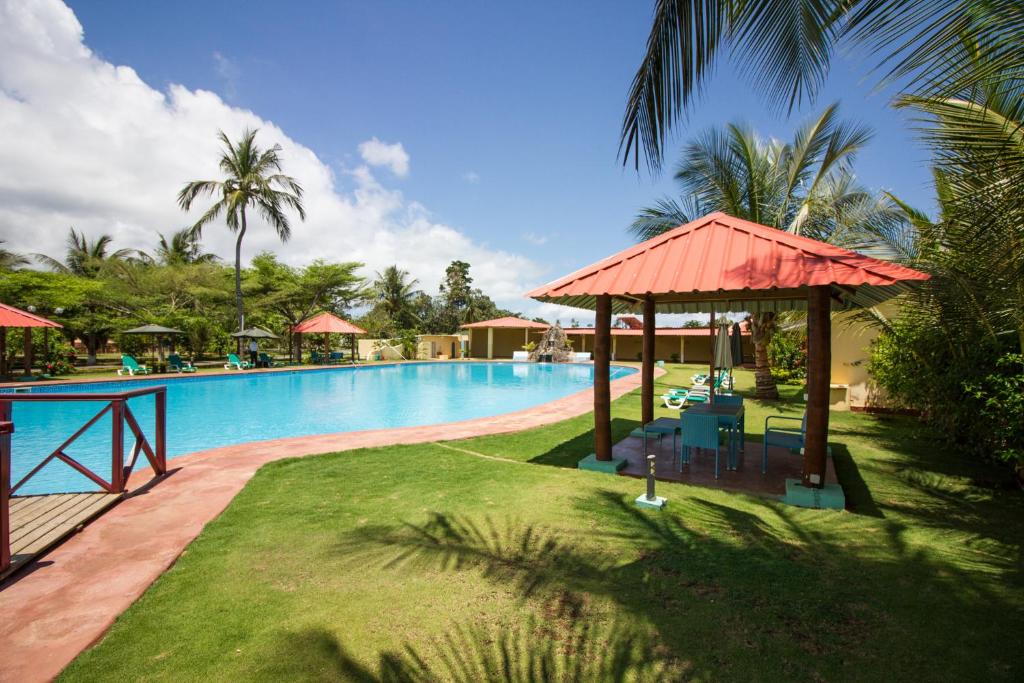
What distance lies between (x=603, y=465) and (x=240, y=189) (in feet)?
93.1

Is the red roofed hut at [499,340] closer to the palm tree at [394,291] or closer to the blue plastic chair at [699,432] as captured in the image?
the palm tree at [394,291]

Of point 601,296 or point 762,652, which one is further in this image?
point 601,296

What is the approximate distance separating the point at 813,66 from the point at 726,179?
10466 millimetres

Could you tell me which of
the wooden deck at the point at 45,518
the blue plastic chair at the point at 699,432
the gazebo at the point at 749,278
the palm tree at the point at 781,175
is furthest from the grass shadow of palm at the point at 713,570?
the palm tree at the point at 781,175

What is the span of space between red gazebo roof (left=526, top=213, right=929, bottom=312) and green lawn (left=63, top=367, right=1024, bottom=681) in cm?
239

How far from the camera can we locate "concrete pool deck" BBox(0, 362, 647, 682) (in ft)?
9.03

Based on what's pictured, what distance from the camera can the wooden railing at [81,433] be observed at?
131 inches

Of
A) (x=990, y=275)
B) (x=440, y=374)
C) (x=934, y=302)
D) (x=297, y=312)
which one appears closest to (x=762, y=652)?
(x=990, y=275)

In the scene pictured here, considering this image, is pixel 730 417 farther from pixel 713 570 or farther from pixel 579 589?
pixel 579 589

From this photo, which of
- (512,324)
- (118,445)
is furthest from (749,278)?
(512,324)

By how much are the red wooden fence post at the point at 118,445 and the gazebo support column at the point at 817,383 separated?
25.2ft

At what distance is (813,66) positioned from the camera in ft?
9.39

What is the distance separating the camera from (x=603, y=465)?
6230 millimetres

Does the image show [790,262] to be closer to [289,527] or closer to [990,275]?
[990,275]
